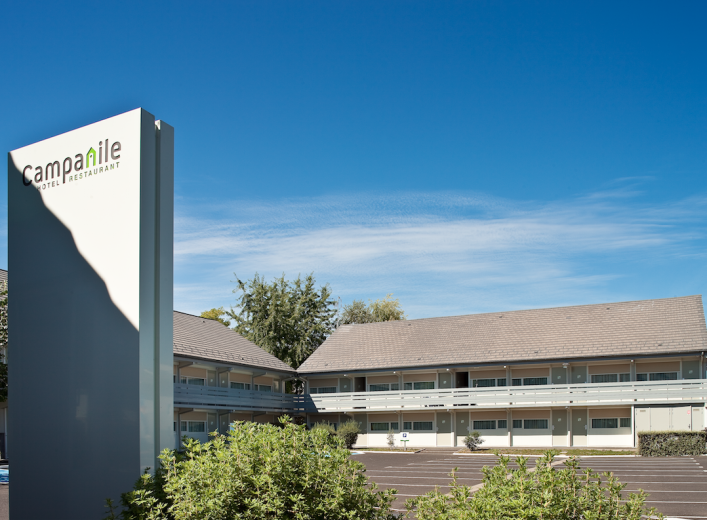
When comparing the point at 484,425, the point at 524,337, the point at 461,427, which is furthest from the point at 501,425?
the point at 524,337

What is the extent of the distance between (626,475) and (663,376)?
15.0m

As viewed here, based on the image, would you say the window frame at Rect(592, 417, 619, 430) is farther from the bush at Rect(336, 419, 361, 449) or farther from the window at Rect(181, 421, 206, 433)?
the window at Rect(181, 421, 206, 433)

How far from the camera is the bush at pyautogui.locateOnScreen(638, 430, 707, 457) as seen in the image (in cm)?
2922

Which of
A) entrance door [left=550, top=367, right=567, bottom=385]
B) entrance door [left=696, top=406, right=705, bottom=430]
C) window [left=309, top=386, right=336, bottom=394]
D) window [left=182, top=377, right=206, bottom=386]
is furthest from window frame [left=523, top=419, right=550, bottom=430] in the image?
window [left=182, top=377, right=206, bottom=386]

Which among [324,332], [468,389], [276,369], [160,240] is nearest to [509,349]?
[468,389]

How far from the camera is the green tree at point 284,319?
183 ft

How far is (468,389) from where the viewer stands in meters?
36.5

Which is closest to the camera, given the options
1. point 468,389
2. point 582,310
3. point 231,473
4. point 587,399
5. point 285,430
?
point 231,473

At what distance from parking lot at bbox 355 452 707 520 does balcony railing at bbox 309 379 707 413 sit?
5035 mm

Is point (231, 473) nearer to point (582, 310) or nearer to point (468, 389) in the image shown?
point (468, 389)

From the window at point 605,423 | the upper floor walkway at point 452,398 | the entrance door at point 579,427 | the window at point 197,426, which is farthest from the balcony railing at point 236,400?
the window at point 605,423

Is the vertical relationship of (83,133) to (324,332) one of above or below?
above

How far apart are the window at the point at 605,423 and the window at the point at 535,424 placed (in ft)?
8.72

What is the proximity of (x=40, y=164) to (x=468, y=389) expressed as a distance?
31649 mm
